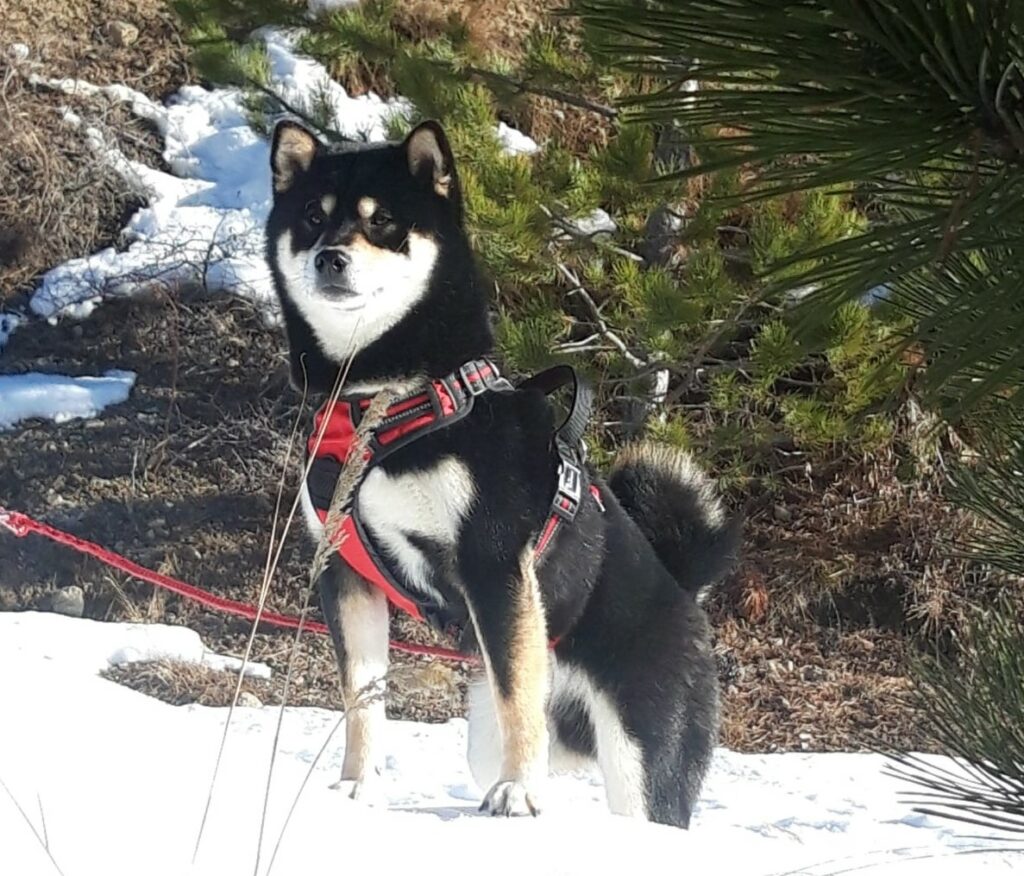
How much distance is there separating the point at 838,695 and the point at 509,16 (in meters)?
2.82

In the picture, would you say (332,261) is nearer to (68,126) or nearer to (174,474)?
(174,474)

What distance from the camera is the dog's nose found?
1.67m

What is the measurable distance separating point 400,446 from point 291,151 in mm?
460

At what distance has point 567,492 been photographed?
1.75m

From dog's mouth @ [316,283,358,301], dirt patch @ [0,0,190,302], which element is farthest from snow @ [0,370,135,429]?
dog's mouth @ [316,283,358,301]

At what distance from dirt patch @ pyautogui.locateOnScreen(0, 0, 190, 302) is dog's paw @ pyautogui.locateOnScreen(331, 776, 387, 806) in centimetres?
361

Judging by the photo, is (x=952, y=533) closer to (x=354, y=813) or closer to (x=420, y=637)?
(x=420, y=637)

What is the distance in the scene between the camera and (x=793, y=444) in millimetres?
4152

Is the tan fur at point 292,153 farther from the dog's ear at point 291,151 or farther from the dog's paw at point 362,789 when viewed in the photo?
the dog's paw at point 362,789

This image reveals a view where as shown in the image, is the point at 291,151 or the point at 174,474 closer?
the point at 291,151

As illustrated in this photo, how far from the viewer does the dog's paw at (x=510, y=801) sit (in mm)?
1598

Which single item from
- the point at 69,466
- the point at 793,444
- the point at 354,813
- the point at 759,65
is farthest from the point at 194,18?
the point at 759,65

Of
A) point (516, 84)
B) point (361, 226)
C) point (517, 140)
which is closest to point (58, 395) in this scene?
point (517, 140)

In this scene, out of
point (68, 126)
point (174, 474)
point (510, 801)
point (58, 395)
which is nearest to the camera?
point (510, 801)
